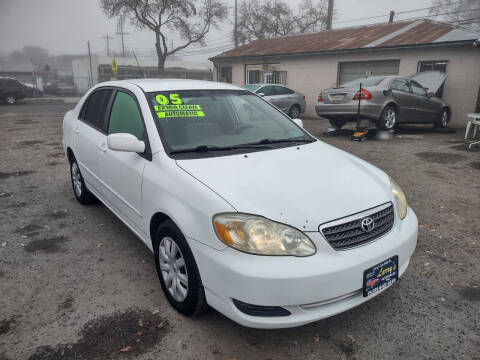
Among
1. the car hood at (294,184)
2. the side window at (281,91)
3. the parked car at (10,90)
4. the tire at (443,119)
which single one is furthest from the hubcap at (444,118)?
the parked car at (10,90)

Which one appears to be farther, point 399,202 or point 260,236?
point 399,202

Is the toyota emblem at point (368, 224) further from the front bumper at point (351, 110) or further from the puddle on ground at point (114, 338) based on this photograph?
the front bumper at point (351, 110)

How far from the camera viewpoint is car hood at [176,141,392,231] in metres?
2.11

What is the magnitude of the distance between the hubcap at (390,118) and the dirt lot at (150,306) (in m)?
5.61

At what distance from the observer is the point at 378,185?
2561 millimetres

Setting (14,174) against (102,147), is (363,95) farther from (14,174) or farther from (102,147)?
(14,174)

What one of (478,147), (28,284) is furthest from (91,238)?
(478,147)

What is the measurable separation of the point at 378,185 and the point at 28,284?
9.44ft

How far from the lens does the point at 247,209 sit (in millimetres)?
2070

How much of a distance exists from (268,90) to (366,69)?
434 centimetres

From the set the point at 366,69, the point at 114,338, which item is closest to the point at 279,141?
the point at 114,338

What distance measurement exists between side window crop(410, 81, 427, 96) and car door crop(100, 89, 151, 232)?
9.63m

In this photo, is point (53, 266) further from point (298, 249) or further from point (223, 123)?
point (298, 249)

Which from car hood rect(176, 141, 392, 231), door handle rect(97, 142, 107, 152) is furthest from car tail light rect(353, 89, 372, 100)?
door handle rect(97, 142, 107, 152)
